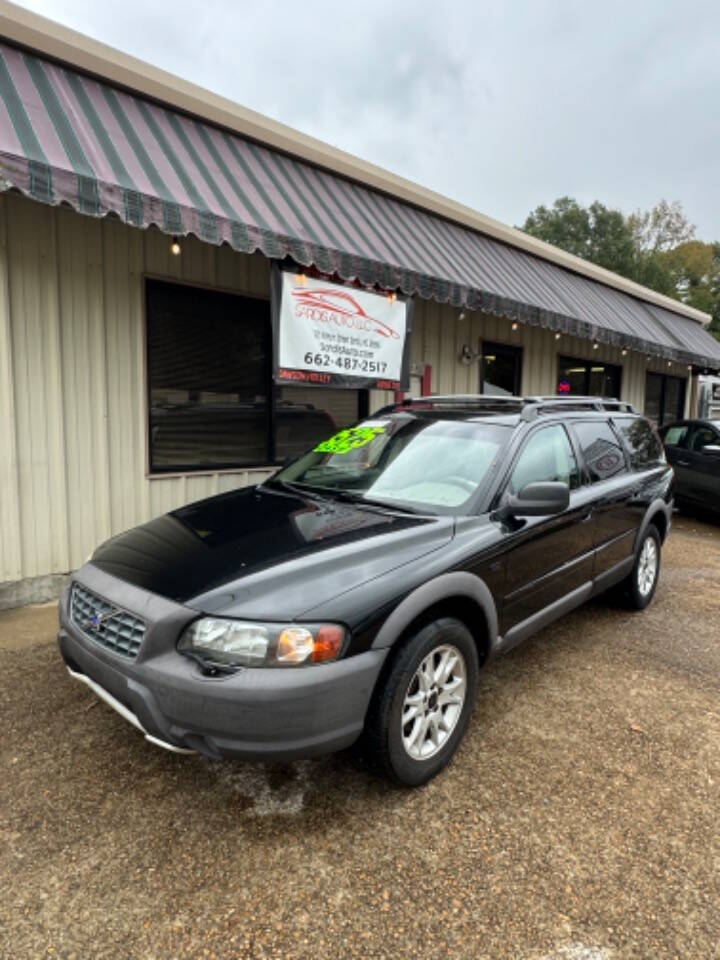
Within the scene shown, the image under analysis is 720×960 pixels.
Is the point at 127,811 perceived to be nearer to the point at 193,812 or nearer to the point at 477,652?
the point at 193,812

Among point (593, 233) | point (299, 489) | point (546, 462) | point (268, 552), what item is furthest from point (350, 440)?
point (593, 233)

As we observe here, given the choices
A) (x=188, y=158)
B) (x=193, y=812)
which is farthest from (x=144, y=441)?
(x=193, y=812)

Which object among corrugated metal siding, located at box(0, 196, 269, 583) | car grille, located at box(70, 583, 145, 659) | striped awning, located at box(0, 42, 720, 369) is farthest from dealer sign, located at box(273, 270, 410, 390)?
car grille, located at box(70, 583, 145, 659)

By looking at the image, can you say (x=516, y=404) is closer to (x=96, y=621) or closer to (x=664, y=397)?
(x=96, y=621)

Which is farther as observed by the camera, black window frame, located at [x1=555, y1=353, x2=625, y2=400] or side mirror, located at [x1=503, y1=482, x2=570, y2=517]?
black window frame, located at [x1=555, y1=353, x2=625, y2=400]

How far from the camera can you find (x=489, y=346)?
8969 millimetres

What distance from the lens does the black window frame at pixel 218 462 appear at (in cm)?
522

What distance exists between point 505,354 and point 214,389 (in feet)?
17.4

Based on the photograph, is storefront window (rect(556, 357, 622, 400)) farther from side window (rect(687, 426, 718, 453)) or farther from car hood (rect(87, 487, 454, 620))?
car hood (rect(87, 487, 454, 620))

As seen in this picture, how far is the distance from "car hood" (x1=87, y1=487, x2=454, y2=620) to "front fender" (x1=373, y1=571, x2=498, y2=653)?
15cm

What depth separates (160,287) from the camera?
5.29 metres

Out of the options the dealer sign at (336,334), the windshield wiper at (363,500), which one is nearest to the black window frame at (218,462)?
the dealer sign at (336,334)

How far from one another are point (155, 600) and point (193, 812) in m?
0.90

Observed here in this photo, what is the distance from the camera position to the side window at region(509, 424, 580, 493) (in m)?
3.37
